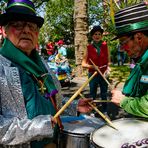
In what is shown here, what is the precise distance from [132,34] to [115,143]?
0.84m

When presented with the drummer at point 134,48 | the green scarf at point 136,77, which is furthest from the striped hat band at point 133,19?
the green scarf at point 136,77

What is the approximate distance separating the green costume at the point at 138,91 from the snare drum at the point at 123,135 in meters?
0.08

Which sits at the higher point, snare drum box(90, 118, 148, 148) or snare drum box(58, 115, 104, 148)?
snare drum box(90, 118, 148, 148)

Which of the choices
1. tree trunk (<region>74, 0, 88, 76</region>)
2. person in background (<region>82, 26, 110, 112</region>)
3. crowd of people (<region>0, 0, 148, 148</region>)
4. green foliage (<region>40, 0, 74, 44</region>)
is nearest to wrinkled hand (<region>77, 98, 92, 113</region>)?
crowd of people (<region>0, 0, 148, 148</region>)

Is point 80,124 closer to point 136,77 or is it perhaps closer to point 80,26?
point 136,77

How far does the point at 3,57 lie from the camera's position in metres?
2.32

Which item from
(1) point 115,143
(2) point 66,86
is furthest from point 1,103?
(2) point 66,86

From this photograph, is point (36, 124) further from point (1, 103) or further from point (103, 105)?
point (103, 105)

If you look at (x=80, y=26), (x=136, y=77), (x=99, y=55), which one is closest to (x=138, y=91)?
(x=136, y=77)

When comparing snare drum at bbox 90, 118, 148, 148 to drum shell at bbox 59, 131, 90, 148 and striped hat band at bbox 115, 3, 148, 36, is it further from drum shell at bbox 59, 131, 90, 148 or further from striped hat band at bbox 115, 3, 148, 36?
striped hat band at bbox 115, 3, 148, 36

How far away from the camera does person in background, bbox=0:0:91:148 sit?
6.96 ft

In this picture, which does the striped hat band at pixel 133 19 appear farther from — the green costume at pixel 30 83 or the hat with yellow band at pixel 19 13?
the green costume at pixel 30 83

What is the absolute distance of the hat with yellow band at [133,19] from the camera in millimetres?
2545

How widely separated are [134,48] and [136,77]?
0.24 meters
